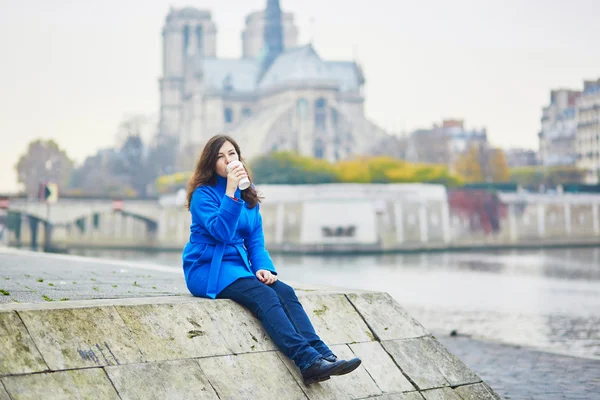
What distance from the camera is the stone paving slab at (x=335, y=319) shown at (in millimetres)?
5801

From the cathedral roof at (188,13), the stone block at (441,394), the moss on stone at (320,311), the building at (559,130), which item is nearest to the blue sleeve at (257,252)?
the moss on stone at (320,311)

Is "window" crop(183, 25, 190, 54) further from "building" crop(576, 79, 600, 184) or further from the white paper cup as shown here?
the white paper cup

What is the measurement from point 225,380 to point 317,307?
97 centimetres

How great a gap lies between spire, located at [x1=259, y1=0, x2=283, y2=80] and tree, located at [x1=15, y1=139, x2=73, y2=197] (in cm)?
2765

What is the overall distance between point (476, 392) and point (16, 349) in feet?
8.52

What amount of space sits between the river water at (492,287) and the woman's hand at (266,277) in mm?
5654

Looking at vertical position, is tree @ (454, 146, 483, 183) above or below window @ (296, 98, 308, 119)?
below

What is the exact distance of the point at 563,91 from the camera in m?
109

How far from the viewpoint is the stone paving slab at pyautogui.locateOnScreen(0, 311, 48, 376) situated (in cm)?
455

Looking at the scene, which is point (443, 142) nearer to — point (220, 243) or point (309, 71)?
point (309, 71)

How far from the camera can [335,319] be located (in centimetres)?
593

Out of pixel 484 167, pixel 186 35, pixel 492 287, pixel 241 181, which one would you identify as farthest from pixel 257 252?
pixel 186 35

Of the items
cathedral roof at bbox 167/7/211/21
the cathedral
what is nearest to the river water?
the cathedral

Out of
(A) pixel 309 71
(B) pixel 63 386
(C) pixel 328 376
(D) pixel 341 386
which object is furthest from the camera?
(A) pixel 309 71
